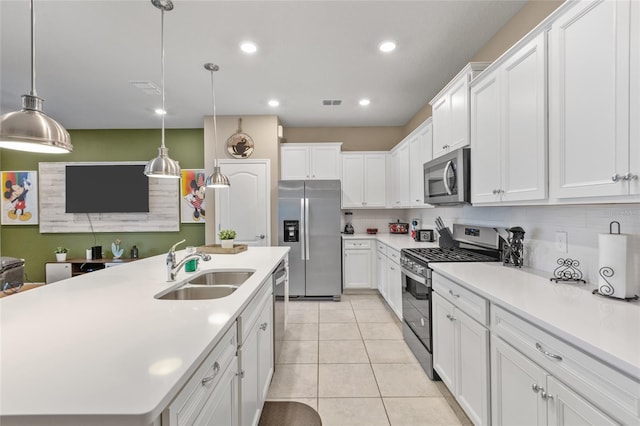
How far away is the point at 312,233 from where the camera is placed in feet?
14.5

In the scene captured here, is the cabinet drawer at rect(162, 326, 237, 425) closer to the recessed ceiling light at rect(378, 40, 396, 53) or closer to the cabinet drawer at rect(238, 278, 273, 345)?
the cabinet drawer at rect(238, 278, 273, 345)

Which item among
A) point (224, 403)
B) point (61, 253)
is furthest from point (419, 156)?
point (61, 253)

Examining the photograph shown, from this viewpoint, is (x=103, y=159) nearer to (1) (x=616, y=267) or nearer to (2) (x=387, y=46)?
(2) (x=387, y=46)

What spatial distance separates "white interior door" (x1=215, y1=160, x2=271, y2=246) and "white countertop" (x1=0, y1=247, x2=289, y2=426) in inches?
112

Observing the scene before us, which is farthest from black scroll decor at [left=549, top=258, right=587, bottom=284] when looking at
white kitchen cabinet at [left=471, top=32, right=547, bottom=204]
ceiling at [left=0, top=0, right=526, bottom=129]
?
ceiling at [left=0, top=0, right=526, bottom=129]

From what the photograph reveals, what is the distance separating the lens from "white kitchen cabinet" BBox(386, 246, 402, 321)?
338 centimetres

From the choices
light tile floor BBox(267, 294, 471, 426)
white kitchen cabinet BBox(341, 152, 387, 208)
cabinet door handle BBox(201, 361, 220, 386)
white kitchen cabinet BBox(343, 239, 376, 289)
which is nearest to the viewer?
cabinet door handle BBox(201, 361, 220, 386)

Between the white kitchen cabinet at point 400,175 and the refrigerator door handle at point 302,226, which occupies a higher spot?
the white kitchen cabinet at point 400,175

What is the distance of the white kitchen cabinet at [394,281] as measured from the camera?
3.38m

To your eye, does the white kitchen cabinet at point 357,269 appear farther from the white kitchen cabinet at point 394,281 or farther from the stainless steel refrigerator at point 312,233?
the white kitchen cabinet at point 394,281

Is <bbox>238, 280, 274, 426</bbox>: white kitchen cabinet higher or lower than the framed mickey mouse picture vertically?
lower

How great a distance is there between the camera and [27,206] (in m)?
5.19

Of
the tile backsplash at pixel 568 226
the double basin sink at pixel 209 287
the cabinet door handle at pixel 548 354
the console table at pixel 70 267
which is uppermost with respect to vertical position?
the tile backsplash at pixel 568 226

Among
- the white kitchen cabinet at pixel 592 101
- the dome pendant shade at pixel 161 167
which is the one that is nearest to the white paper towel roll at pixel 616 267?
the white kitchen cabinet at pixel 592 101
